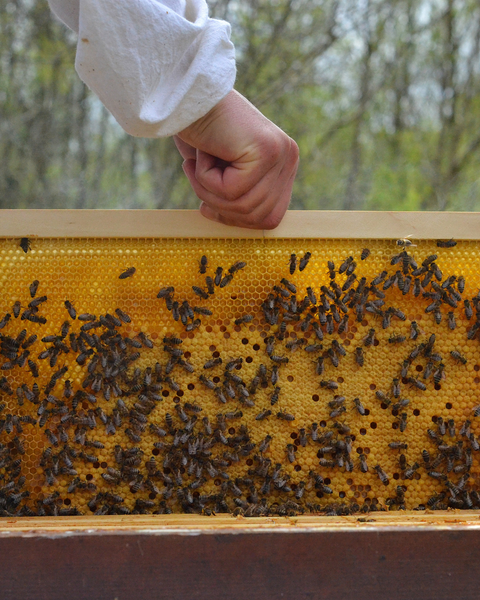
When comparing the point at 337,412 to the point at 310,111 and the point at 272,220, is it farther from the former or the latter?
the point at 310,111

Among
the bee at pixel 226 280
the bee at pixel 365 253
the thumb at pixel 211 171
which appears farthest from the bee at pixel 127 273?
the bee at pixel 365 253

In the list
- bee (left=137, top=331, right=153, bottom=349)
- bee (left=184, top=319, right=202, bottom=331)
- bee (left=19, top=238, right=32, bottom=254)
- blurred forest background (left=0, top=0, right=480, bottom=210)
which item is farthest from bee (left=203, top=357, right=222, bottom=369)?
blurred forest background (left=0, top=0, right=480, bottom=210)

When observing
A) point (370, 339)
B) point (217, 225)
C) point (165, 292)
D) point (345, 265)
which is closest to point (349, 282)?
point (345, 265)

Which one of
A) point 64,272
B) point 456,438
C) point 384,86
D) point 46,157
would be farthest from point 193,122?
point 384,86

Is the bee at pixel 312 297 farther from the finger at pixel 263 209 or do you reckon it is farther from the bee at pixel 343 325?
the finger at pixel 263 209

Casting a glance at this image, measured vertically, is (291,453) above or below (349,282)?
below

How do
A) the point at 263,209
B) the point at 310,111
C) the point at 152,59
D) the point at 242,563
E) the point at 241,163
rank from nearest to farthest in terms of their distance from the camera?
the point at 242,563 → the point at 152,59 → the point at 241,163 → the point at 263,209 → the point at 310,111
